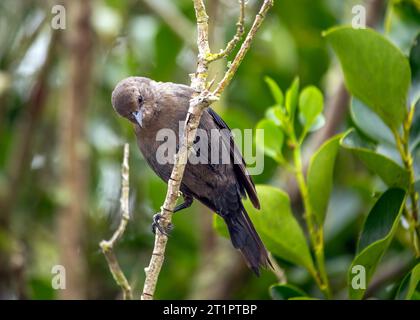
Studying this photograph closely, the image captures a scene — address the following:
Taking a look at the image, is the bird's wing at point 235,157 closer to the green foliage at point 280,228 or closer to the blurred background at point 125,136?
the green foliage at point 280,228

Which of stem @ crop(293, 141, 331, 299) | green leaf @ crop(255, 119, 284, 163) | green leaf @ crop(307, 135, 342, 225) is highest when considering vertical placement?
green leaf @ crop(255, 119, 284, 163)

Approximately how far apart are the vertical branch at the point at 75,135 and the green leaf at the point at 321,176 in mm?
1530

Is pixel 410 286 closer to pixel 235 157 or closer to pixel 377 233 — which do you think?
pixel 377 233

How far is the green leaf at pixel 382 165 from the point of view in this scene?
10.6 feet

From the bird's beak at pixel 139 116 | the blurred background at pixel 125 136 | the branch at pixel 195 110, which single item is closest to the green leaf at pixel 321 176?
the branch at pixel 195 110

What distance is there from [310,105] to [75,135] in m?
1.53

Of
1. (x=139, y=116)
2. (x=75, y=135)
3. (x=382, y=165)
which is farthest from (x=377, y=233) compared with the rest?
(x=75, y=135)

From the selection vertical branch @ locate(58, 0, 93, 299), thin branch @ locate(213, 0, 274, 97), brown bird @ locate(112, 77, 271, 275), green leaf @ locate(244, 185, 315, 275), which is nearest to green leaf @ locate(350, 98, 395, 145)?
green leaf @ locate(244, 185, 315, 275)

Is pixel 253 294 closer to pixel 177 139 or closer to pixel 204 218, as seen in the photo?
pixel 204 218

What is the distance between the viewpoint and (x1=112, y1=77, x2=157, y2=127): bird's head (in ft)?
12.8

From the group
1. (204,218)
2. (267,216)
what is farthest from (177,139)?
(204,218)

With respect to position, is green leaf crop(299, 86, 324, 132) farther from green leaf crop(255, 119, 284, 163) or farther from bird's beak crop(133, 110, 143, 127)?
bird's beak crop(133, 110, 143, 127)

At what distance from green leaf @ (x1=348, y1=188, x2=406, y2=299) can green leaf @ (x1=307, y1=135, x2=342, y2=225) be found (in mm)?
199

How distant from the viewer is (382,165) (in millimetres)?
3270
